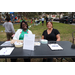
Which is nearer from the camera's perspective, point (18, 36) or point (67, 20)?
point (18, 36)

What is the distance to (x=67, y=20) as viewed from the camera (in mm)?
13719

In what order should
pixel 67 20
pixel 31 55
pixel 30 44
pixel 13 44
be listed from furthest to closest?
pixel 67 20
pixel 13 44
pixel 30 44
pixel 31 55

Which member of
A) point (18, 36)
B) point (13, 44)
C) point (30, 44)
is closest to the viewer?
point (30, 44)
